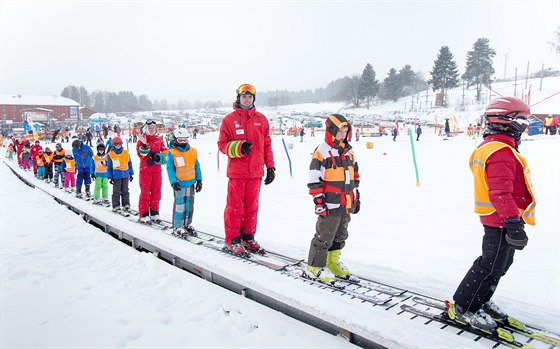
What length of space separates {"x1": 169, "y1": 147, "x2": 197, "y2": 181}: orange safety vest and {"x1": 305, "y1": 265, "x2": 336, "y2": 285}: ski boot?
2.89 m

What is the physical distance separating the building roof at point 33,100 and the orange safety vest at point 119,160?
357 ft

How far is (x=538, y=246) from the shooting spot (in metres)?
5.96

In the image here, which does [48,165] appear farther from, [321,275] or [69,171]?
[321,275]

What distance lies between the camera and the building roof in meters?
96.1

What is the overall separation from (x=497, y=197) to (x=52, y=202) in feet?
37.6

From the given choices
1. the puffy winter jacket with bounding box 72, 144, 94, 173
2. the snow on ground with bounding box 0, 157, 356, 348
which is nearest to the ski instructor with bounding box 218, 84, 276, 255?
the snow on ground with bounding box 0, 157, 356, 348

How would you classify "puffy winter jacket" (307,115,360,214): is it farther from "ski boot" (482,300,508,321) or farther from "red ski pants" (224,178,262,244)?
"ski boot" (482,300,508,321)

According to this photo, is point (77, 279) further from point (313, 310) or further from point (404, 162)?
point (404, 162)

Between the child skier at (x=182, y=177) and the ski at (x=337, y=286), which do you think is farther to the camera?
the child skier at (x=182, y=177)

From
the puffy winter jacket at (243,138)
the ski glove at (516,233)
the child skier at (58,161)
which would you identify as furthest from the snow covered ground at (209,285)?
the child skier at (58,161)

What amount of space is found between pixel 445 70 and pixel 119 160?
7121 centimetres

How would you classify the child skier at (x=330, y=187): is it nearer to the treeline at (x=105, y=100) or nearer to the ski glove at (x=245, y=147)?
the ski glove at (x=245, y=147)

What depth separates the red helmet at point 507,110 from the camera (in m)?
2.87

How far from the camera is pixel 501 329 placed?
9.77 ft
